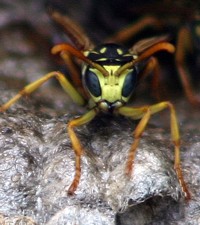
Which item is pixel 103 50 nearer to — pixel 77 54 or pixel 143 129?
pixel 77 54

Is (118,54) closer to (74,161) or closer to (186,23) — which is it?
(74,161)

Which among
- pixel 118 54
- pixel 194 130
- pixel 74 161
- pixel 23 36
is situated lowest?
pixel 74 161

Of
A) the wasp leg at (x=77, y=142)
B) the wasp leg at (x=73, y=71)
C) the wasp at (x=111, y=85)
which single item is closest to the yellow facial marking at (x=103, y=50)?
the wasp at (x=111, y=85)

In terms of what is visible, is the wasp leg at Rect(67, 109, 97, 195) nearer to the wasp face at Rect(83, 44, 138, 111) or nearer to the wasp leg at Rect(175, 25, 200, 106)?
the wasp face at Rect(83, 44, 138, 111)

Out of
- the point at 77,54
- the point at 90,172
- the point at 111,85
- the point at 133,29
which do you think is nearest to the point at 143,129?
the point at 111,85

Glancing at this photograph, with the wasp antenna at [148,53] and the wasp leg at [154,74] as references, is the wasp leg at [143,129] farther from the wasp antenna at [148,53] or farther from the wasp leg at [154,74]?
the wasp leg at [154,74]

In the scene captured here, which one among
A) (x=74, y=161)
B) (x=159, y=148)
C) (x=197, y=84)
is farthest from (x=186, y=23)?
(x=74, y=161)
